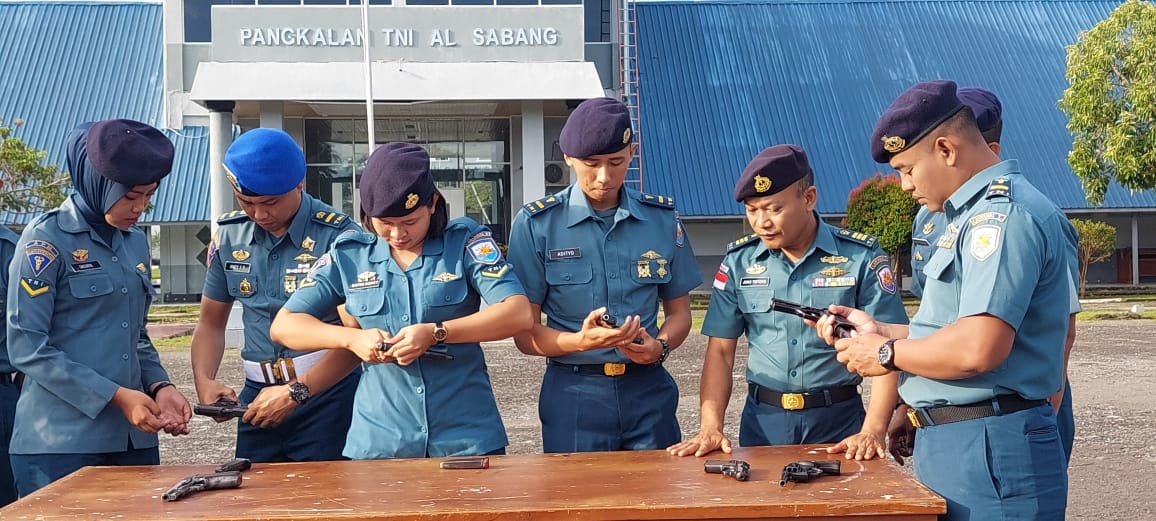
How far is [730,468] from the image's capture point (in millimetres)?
2977

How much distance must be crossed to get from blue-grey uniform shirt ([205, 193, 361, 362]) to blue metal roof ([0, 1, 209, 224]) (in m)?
18.7

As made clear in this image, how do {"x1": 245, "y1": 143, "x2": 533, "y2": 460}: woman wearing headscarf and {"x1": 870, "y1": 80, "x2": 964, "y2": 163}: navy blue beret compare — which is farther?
{"x1": 245, "y1": 143, "x2": 533, "y2": 460}: woman wearing headscarf

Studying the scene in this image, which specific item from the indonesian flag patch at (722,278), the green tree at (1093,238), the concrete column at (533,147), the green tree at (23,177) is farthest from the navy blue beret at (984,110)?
the green tree at (1093,238)

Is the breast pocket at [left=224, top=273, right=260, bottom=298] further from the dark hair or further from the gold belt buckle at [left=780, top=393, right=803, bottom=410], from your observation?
the gold belt buckle at [left=780, top=393, right=803, bottom=410]

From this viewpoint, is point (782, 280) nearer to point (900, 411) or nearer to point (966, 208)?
point (900, 411)

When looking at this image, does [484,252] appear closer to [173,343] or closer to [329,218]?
[329,218]

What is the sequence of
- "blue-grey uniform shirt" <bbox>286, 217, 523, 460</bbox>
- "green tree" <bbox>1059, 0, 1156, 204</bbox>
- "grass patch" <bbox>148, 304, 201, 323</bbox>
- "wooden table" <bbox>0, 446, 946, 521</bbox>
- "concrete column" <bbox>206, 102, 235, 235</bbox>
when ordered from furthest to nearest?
1. "grass patch" <bbox>148, 304, 201, 323</bbox>
2. "concrete column" <bbox>206, 102, 235, 235</bbox>
3. "green tree" <bbox>1059, 0, 1156, 204</bbox>
4. "blue-grey uniform shirt" <bbox>286, 217, 523, 460</bbox>
5. "wooden table" <bbox>0, 446, 946, 521</bbox>

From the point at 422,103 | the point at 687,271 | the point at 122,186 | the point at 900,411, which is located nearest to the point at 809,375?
the point at 900,411

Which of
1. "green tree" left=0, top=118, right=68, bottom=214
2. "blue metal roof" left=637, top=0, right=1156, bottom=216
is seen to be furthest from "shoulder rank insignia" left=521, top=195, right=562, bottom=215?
"blue metal roof" left=637, top=0, right=1156, bottom=216

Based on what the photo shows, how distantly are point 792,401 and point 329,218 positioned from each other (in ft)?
6.22

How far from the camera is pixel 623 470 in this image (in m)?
3.10

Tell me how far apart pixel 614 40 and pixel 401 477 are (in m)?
18.0

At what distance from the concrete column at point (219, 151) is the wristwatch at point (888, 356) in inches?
613

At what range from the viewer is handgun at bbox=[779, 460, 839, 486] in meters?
2.87
